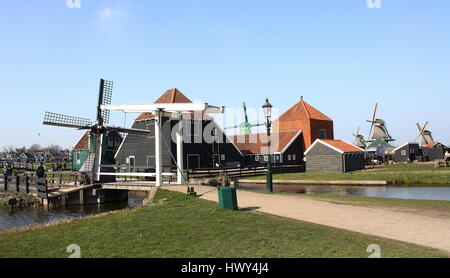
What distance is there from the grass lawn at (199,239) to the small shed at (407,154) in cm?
5291

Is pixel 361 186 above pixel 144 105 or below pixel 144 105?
below

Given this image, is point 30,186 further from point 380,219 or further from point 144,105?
point 380,219

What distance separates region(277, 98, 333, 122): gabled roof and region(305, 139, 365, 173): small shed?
8.99 meters

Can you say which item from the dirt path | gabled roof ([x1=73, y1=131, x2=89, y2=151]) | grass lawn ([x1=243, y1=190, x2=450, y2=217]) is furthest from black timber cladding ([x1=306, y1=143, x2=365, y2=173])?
gabled roof ([x1=73, y1=131, x2=89, y2=151])

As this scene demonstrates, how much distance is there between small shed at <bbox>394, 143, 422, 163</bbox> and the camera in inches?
2225

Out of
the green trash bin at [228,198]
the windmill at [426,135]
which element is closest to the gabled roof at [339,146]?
the green trash bin at [228,198]

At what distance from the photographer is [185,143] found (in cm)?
3709

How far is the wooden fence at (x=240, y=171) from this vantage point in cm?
3362

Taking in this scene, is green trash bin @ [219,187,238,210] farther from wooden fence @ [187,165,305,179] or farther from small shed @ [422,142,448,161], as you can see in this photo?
small shed @ [422,142,448,161]

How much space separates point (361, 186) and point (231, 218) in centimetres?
2176

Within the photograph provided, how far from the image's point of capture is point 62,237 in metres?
9.72

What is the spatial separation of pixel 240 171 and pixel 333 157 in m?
11.4
